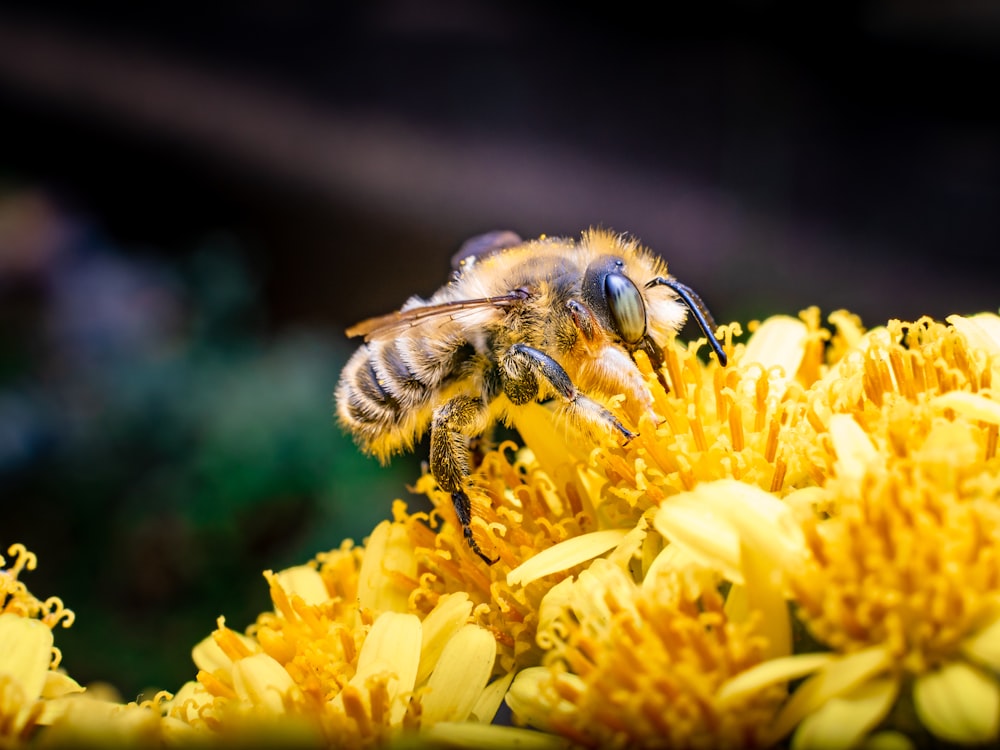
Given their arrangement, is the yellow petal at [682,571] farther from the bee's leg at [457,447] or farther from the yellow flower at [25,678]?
the yellow flower at [25,678]

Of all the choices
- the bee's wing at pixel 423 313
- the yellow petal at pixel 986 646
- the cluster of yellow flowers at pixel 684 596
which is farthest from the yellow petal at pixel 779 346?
the yellow petal at pixel 986 646

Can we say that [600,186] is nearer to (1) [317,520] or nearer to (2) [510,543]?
(1) [317,520]

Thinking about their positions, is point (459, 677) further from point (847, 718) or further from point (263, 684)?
point (847, 718)

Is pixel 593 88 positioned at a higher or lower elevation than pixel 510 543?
higher

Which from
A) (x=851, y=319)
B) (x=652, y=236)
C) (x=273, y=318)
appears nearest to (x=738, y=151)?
(x=652, y=236)

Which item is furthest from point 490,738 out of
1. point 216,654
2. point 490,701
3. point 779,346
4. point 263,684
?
point 779,346

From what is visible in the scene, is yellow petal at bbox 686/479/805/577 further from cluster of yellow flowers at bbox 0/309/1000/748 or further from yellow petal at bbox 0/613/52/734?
yellow petal at bbox 0/613/52/734
